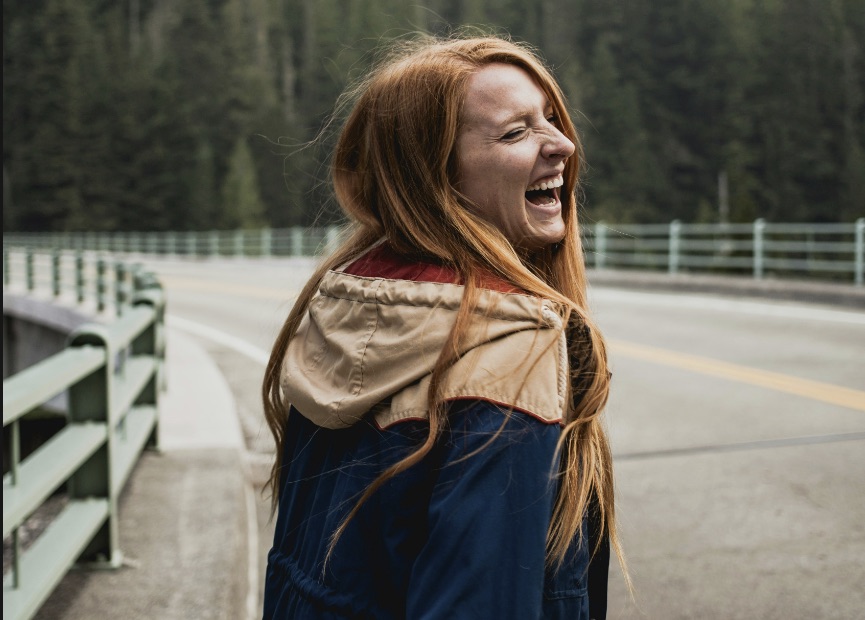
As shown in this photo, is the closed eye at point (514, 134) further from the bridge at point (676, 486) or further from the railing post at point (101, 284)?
the railing post at point (101, 284)

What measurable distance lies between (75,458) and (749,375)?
683cm

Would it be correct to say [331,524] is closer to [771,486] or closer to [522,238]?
[522,238]

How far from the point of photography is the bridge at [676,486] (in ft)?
13.0

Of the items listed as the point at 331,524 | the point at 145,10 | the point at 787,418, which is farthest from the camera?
the point at 145,10

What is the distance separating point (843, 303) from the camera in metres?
14.8

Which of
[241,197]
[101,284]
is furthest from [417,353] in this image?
[241,197]

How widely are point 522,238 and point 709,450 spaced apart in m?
5.17

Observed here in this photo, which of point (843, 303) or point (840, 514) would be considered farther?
point (843, 303)

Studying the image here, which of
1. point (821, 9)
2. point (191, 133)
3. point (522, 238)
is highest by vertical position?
point (821, 9)

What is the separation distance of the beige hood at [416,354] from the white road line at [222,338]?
29.8 feet

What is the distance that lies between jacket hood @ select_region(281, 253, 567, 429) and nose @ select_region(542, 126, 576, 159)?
0.36 metres

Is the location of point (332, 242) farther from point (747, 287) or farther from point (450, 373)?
point (747, 287)

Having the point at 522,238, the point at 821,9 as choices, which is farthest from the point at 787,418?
the point at 821,9

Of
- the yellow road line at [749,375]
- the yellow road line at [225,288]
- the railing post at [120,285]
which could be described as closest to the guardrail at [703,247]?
the yellow road line at [749,375]
